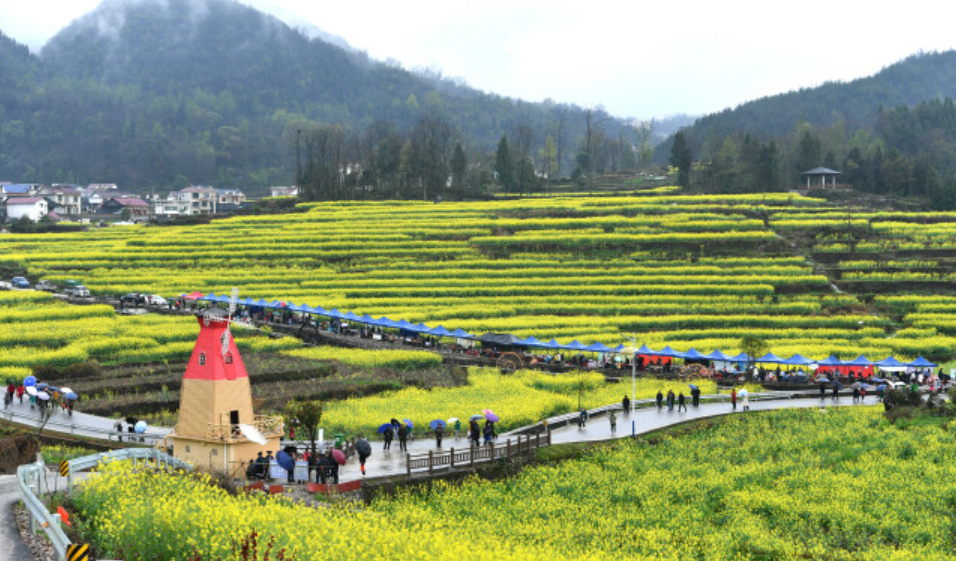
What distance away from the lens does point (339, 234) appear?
79.9m

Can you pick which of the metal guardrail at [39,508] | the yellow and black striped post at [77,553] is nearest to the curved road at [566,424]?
the metal guardrail at [39,508]

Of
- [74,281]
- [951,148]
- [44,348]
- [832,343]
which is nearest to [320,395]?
[44,348]

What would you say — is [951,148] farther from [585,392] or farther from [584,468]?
[584,468]

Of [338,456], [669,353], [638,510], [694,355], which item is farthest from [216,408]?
[694,355]

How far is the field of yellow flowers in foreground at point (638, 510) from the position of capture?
59.7 feet

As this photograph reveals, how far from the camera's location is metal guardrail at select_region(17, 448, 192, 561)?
52.4 feet

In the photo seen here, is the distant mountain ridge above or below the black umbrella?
above

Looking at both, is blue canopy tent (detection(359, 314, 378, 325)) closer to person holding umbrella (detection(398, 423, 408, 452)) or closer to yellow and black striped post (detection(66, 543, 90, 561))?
person holding umbrella (detection(398, 423, 408, 452))

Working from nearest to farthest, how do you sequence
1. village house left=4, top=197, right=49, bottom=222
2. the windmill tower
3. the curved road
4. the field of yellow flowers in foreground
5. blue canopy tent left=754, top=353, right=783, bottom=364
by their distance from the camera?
the field of yellow flowers in foreground → the windmill tower → the curved road → blue canopy tent left=754, top=353, right=783, bottom=364 → village house left=4, top=197, right=49, bottom=222

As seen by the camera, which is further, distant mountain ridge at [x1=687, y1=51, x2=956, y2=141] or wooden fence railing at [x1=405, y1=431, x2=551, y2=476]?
distant mountain ridge at [x1=687, y1=51, x2=956, y2=141]

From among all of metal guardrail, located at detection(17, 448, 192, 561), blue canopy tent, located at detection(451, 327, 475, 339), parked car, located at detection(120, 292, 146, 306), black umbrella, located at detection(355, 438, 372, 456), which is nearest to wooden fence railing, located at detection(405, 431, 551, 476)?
black umbrella, located at detection(355, 438, 372, 456)

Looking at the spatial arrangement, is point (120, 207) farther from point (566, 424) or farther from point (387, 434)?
point (387, 434)

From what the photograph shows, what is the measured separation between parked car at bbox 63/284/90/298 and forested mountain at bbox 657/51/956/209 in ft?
199

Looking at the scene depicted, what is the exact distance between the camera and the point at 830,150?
113000mm
